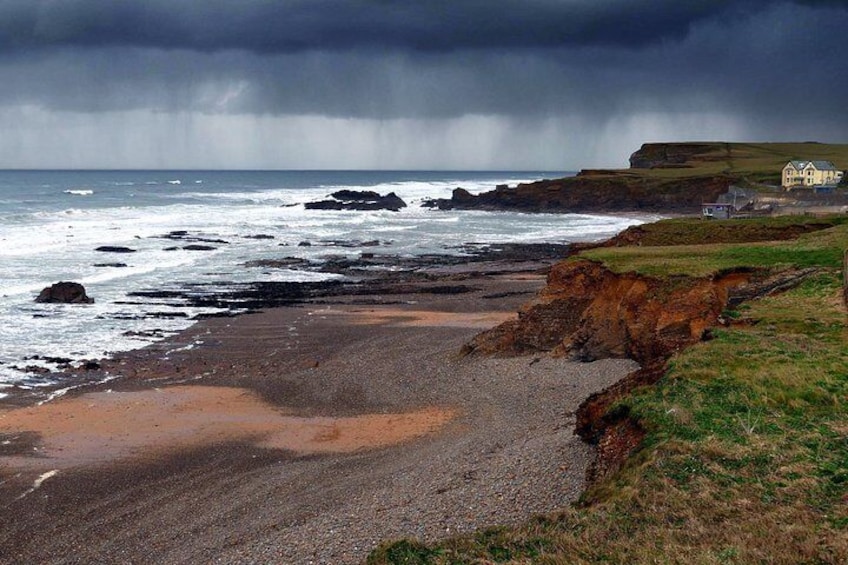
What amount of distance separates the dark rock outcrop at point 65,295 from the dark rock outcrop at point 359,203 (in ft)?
265

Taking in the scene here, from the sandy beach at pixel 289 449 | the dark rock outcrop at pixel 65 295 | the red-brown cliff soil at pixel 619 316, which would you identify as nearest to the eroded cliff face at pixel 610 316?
the red-brown cliff soil at pixel 619 316

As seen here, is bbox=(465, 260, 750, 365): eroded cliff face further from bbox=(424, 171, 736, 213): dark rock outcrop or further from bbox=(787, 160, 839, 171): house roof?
bbox=(424, 171, 736, 213): dark rock outcrop

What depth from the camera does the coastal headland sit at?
10.4 m

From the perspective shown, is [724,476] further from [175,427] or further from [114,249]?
[114,249]

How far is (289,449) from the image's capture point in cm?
1969

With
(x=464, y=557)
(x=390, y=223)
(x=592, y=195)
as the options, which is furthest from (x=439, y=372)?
(x=592, y=195)

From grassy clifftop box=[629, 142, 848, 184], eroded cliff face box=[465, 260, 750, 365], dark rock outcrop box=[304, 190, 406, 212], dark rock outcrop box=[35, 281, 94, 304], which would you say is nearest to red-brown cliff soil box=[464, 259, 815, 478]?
eroded cliff face box=[465, 260, 750, 365]

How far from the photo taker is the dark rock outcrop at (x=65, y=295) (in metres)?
38.3

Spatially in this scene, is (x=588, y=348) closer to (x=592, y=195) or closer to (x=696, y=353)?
(x=696, y=353)

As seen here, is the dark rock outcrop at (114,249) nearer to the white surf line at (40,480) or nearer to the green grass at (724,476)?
the white surf line at (40,480)

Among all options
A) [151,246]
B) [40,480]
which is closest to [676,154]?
[151,246]

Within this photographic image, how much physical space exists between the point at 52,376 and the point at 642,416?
19691 mm

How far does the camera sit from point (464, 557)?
973 cm

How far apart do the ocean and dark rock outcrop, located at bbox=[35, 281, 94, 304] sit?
725 millimetres
